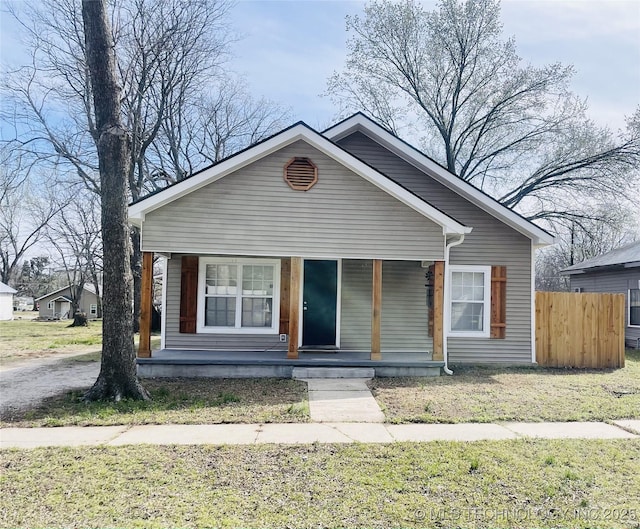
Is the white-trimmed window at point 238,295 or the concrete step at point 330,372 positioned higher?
the white-trimmed window at point 238,295

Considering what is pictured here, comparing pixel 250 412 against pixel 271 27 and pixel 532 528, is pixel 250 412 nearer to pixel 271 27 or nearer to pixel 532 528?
pixel 532 528

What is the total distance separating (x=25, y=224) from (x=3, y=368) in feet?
119

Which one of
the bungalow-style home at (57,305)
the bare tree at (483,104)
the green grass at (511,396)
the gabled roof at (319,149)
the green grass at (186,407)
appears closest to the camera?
the green grass at (186,407)

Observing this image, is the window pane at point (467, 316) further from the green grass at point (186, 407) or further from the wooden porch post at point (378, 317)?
the green grass at point (186, 407)

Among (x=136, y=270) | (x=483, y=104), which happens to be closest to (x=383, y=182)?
(x=483, y=104)

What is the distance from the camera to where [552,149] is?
19.4 metres

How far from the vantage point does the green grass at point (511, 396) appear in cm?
604

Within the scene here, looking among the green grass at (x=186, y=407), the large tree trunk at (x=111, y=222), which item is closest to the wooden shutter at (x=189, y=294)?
the green grass at (x=186, y=407)

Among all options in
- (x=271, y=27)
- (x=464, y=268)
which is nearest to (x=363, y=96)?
(x=271, y=27)

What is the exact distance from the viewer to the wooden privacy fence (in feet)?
33.4

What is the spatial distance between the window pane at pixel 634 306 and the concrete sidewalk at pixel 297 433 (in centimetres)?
1196

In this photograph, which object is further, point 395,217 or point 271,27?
point 271,27

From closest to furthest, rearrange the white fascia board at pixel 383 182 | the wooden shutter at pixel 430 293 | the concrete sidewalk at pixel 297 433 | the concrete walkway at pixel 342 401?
1. the concrete sidewalk at pixel 297 433
2. the concrete walkway at pixel 342 401
3. the white fascia board at pixel 383 182
4. the wooden shutter at pixel 430 293

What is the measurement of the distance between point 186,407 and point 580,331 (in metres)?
8.85
